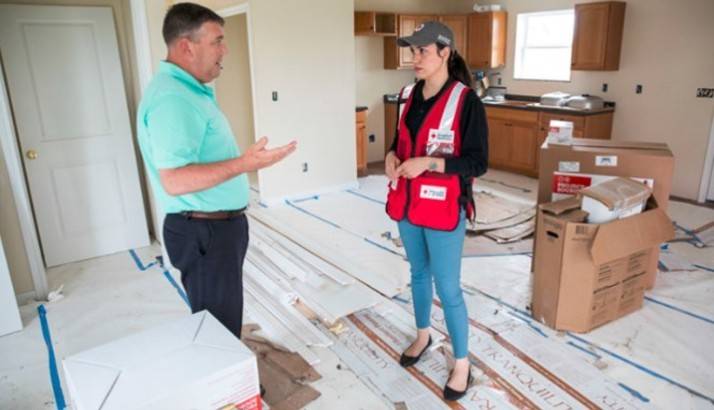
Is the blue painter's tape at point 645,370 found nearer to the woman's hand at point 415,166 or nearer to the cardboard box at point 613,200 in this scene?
the cardboard box at point 613,200

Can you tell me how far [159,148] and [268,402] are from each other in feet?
4.37

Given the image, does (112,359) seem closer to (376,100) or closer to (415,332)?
(415,332)

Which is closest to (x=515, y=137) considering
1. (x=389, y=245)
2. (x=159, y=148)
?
(x=389, y=245)

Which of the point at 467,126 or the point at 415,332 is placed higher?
the point at 467,126

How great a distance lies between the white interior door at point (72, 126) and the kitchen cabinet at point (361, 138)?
301 centimetres

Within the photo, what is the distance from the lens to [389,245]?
4141 millimetres

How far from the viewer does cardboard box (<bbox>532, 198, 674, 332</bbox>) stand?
Answer: 8.63 feet

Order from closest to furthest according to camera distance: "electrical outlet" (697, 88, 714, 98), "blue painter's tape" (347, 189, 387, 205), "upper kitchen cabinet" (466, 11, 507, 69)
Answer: "electrical outlet" (697, 88, 714, 98) < "blue painter's tape" (347, 189, 387, 205) < "upper kitchen cabinet" (466, 11, 507, 69)

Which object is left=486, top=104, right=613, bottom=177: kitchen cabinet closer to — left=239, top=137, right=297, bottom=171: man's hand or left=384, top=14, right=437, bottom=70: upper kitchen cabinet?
left=384, top=14, right=437, bottom=70: upper kitchen cabinet

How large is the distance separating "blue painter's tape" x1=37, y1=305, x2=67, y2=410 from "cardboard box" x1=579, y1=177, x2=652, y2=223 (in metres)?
2.87

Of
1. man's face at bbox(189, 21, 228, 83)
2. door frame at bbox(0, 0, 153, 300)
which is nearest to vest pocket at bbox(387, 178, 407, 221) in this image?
man's face at bbox(189, 21, 228, 83)

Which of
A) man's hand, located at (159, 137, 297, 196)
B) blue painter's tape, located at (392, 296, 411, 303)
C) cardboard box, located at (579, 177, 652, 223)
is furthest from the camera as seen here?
blue painter's tape, located at (392, 296, 411, 303)

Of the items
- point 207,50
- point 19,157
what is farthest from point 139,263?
point 207,50

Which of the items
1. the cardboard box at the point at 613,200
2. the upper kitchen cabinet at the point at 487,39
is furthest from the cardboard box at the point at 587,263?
the upper kitchen cabinet at the point at 487,39
